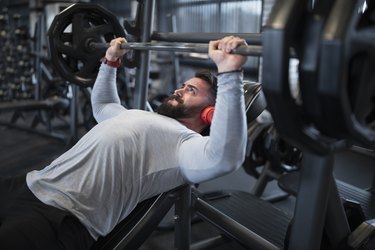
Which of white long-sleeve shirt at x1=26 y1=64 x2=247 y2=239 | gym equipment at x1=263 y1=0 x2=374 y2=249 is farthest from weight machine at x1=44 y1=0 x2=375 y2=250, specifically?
white long-sleeve shirt at x1=26 y1=64 x2=247 y2=239

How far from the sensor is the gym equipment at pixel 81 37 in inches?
65.8

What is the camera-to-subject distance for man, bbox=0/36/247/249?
0.96 metres

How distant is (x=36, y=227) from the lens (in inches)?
40.1

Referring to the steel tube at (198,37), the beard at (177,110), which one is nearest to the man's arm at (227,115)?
the steel tube at (198,37)

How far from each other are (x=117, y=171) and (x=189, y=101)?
15.6 inches

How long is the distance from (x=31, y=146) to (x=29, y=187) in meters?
2.51

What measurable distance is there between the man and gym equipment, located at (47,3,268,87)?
0.61 metres

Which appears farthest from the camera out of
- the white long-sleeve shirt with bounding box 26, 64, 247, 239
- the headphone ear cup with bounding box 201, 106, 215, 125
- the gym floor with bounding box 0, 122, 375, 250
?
the gym floor with bounding box 0, 122, 375, 250

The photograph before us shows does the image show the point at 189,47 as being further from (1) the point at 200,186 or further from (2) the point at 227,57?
(1) the point at 200,186


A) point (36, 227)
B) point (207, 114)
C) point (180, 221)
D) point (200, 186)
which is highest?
point (207, 114)

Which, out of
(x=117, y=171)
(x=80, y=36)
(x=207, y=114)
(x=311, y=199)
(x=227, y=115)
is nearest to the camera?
(x=311, y=199)

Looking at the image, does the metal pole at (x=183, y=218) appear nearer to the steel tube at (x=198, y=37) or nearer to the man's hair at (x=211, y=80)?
the man's hair at (x=211, y=80)

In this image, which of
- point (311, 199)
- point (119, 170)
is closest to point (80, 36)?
point (119, 170)

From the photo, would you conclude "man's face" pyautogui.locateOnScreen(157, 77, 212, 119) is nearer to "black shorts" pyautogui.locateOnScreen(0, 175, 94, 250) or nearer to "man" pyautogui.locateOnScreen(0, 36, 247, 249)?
"man" pyautogui.locateOnScreen(0, 36, 247, 249)
